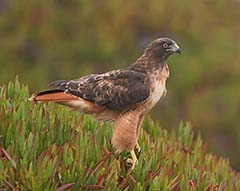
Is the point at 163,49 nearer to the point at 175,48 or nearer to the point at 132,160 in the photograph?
the point at 175,48

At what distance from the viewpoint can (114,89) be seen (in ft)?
28.9

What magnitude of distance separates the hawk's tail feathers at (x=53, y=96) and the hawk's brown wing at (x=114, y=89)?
5 centimetres

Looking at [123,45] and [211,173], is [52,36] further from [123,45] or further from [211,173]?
[211,173]

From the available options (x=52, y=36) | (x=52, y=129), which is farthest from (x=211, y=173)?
(x=52, y=36)

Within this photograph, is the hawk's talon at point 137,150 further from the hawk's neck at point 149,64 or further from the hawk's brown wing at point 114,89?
the hawk's neck at point 149,64

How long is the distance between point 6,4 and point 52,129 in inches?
783

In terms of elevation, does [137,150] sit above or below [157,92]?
below

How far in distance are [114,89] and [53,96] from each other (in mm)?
566

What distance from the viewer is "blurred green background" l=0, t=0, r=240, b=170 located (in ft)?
74.3

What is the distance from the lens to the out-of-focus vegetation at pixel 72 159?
263 inches

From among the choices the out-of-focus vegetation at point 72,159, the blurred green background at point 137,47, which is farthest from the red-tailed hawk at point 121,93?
the blurred green background at point 137,47

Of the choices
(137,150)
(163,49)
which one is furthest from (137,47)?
(137,150)

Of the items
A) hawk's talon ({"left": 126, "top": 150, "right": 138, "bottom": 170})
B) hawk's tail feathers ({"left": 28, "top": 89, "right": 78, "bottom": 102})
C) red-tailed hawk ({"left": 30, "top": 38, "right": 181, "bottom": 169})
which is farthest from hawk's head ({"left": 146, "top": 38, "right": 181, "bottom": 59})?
hawk's talon ({"left": 126, "top": 150, "right": 138, "bottom": 170})

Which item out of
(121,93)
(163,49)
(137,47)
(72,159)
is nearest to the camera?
(72,159)
